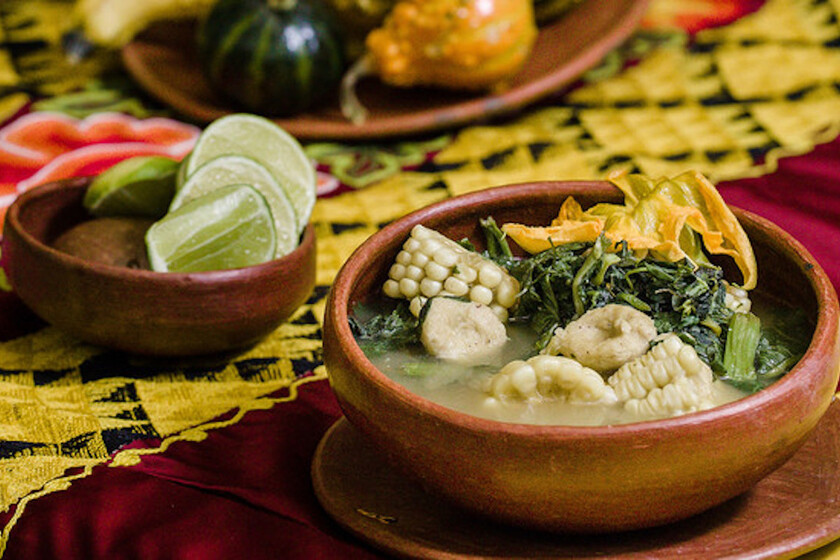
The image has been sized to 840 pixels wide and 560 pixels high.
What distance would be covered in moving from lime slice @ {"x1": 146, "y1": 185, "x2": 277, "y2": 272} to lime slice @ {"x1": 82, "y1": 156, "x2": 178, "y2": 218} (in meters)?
0.12

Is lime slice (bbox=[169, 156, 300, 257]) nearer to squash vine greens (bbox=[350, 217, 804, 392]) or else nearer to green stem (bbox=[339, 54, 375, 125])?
squash vine greens (bbox=[350, 217, 804, 392])

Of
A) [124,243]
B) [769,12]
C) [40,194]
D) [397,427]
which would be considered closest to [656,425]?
[397,427]

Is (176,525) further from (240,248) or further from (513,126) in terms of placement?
(513,126)

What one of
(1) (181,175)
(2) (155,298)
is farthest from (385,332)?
(1) (181,175)

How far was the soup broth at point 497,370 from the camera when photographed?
87 centimetres

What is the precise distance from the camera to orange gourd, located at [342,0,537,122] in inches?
75.0

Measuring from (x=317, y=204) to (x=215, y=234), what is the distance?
48 cm

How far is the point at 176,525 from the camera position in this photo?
3.21ft

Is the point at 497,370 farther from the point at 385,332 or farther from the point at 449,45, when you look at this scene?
the point at 449,45

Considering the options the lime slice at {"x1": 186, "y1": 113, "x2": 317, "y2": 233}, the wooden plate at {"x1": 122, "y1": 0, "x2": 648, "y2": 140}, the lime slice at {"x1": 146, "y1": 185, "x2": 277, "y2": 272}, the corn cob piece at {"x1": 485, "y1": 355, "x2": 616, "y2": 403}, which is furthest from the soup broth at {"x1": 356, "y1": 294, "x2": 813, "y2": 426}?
the wooden plate at {"x1": 122, "y1": 0, "x2": 648, "y2": 140}

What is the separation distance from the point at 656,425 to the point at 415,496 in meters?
0.26

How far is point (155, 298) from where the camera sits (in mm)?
1188

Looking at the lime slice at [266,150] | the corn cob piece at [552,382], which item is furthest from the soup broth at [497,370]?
the lime slice at [266,150]

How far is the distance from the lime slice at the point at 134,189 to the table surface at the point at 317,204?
18 cm
